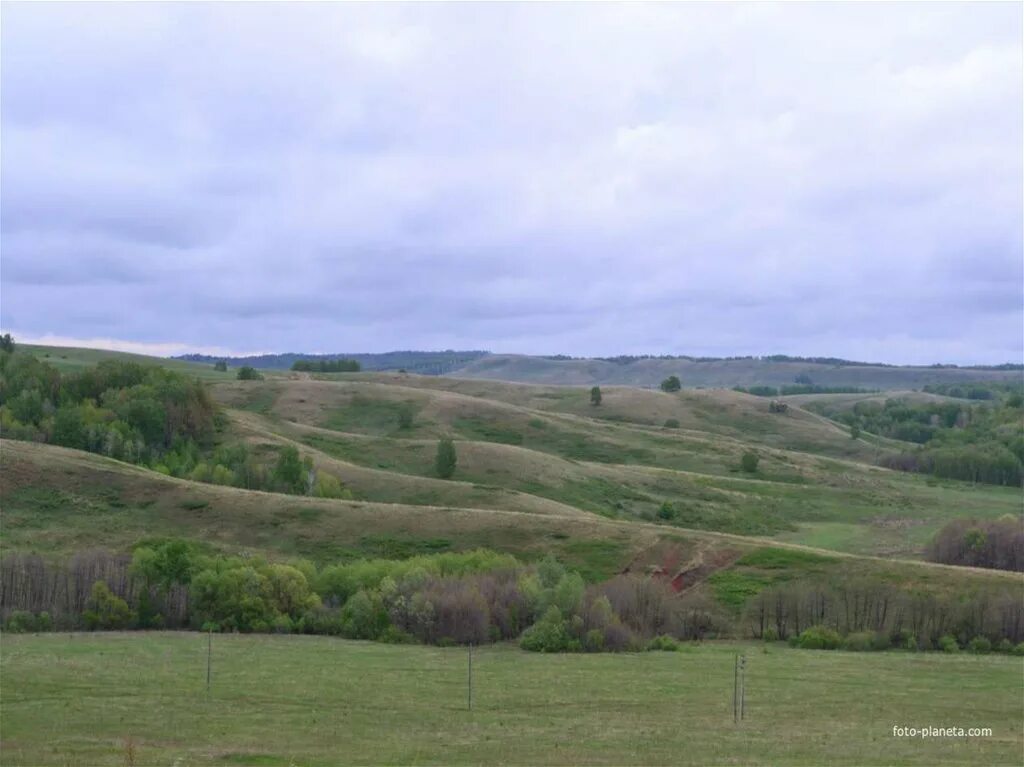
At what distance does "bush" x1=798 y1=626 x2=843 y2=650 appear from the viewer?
48.9 metres

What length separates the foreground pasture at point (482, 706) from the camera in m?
26.7

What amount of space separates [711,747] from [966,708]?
10702 mm

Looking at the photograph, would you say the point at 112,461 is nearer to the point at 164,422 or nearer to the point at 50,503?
the point at 50,503

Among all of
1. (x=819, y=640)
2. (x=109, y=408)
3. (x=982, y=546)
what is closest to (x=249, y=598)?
(x=819, y=640)

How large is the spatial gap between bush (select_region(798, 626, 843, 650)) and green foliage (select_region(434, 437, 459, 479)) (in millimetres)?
57107

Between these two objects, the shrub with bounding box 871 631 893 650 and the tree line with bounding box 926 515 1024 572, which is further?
the tree line with bounding box 926 515 1024 572

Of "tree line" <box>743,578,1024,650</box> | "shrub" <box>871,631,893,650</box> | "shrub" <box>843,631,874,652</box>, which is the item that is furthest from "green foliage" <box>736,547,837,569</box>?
"shrub" <box>843,631,874,652</box>

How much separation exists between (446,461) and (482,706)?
2781 inches

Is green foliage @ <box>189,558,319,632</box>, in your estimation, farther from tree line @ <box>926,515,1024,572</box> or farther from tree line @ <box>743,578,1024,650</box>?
tree line @ <box>926,515,1024,572</box>

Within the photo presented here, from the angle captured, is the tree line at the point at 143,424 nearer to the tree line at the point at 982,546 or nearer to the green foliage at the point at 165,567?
the green foliage at the point at 165,567

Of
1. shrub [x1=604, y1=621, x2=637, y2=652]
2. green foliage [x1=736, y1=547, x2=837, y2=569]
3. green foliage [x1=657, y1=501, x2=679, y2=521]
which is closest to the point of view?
shrub [x1=604, y1=621, x2=637, y2=652]

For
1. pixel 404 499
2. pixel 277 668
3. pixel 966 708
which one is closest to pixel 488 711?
pixel 277 668

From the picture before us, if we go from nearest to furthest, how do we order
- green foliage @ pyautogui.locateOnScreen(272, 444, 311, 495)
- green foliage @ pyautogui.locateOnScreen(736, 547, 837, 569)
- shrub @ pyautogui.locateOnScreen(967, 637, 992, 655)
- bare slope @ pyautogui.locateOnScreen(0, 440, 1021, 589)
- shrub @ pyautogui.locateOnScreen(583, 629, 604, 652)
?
shrub @ pyautogui.locateOnScreen(583, 629, 604, 652)
shrub @ pyautogui.locateOnScreen(967, 637, 992, 655)
green foliage @ pyautogui.locateOnScreen(736, 547, 837, 569)
bare slope @ pyautogui.locateOnScreen(0, 440, 1021, 589)
green foliage @ pyautogui.locateOnScreen(272, 444, 311, 495)

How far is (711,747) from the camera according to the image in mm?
27422
